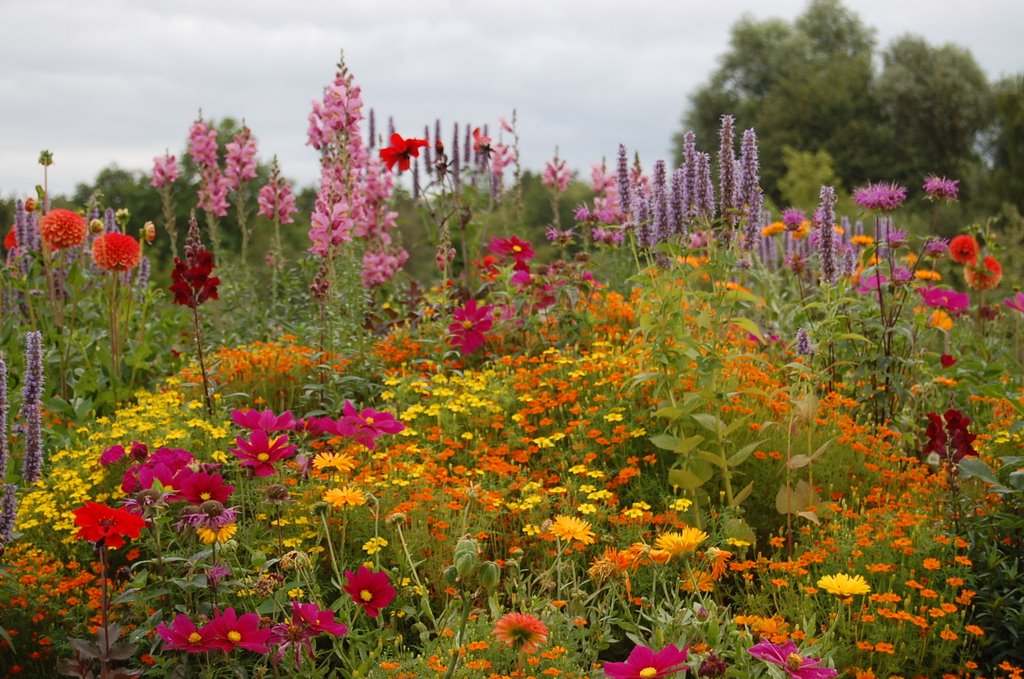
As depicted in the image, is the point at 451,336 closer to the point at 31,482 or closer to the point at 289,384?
the point at 289,384

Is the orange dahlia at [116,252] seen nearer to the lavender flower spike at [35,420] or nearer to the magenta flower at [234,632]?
the lavender flower spike at [35,420]

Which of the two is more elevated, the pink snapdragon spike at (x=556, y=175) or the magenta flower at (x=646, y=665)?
the pink snapdragon spike at (x=556, y=175)

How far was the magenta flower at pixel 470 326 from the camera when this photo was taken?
5145 millimetres

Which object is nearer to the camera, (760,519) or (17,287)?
(760,519)

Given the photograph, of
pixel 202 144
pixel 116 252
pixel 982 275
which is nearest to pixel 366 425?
pixel 116 252

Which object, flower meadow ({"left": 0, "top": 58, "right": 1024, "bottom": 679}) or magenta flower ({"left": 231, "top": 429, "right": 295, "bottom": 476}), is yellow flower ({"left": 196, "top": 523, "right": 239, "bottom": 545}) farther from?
magenta flower ({"left": 231, "top": 429, "right": 295, "bottom": 476})

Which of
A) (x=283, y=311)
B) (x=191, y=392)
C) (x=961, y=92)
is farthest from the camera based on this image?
(x=961, y=92)

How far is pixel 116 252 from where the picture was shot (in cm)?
491

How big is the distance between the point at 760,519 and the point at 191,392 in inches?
115

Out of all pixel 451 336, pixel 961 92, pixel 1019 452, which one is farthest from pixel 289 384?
pixel 961 92

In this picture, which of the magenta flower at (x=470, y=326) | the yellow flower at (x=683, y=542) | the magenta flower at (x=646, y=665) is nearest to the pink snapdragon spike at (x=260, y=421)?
the yellow flower at (x=683, y=542)

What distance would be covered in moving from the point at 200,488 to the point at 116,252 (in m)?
2.60

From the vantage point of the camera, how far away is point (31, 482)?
3.78 m

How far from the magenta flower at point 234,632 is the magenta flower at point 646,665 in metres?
0.91
